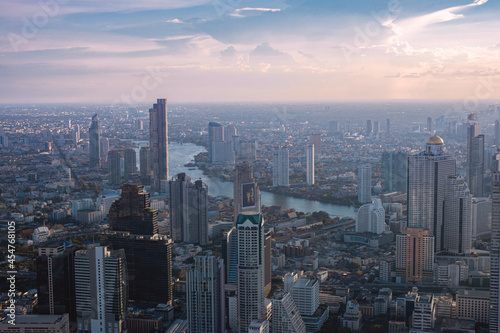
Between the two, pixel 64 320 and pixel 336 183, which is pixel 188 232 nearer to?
pixel 64 320

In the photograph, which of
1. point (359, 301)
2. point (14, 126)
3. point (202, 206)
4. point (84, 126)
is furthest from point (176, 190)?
point (359, 301)

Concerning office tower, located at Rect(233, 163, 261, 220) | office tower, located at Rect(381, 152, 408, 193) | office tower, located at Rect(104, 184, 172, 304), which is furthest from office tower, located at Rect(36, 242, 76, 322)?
office tower, located at Rect(381, 152, 408, 193)

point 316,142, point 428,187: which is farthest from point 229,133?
point 428,187

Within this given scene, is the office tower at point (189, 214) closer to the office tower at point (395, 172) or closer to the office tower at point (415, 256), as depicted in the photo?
the office tower at point (415, 256)

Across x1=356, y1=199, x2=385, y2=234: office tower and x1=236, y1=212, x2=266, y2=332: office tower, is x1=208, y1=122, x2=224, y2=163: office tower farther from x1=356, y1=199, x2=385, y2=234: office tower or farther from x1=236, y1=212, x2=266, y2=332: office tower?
x1=236, y1=212, x2=266, y2=332: office tower

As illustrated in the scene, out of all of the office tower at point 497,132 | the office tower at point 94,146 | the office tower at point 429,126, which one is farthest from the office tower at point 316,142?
the office tower at point 94,146
